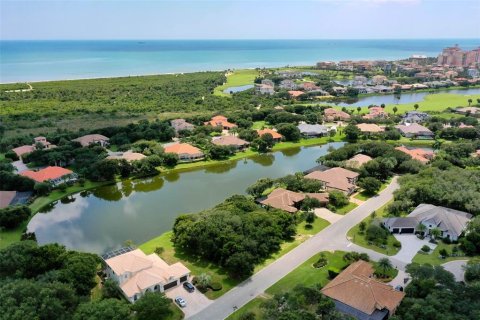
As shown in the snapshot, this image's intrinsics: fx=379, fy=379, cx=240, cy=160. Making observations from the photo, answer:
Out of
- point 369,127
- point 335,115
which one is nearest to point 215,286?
point 369,127

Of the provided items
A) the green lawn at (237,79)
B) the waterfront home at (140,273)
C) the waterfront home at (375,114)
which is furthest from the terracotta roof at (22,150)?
the green lawn at (237,79)

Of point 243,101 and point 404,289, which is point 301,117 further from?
point 404,289

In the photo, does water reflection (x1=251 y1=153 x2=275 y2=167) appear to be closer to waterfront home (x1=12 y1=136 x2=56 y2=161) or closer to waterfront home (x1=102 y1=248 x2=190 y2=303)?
waterfront home (x1=102 y1=248 x2=190 y2=303)

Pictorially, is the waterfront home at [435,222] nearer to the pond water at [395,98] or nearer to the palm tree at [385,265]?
the palm tree at [385,265]

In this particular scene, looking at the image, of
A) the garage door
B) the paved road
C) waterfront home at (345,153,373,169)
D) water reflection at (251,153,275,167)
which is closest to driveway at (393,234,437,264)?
the paved road

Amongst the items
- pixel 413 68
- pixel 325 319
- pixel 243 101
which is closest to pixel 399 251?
pixel 325 319
